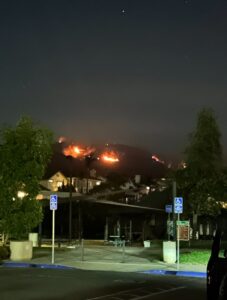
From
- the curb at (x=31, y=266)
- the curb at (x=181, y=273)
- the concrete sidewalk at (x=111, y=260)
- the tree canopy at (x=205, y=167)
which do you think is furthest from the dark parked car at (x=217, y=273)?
the tree canopy at (x=205, y=167)

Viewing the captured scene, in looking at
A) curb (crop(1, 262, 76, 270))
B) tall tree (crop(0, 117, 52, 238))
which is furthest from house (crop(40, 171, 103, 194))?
curb (crop(1, 262, 76, 270))

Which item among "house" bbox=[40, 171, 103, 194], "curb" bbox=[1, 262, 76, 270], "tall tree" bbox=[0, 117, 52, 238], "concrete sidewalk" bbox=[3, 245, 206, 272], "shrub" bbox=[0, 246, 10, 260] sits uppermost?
"house" bbox=[40, 171, 103, 194]

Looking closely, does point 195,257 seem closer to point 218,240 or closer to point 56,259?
point 56,259

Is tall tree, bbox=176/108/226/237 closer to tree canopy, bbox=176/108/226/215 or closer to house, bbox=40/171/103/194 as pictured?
tree canopy, bbox=176/108/226/215

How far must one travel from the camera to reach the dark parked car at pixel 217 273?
28.2ft

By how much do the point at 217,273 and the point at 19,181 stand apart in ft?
62.3

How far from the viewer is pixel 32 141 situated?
2714cm

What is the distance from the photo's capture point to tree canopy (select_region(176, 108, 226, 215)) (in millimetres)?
40156

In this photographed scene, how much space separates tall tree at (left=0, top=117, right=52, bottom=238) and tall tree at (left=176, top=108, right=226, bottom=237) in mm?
16060

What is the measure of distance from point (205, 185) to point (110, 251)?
11.9 metres

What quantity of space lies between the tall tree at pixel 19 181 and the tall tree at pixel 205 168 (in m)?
16.1

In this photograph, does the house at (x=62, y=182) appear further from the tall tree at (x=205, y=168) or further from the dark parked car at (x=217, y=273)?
the dark parked car at (x=217, y=273)

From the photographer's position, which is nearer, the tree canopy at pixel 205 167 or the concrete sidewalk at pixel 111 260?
the concrete sidewalk at pixel 111 260

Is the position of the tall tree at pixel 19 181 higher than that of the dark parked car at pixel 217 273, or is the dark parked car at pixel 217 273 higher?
the tall tree at pixel 19 181
